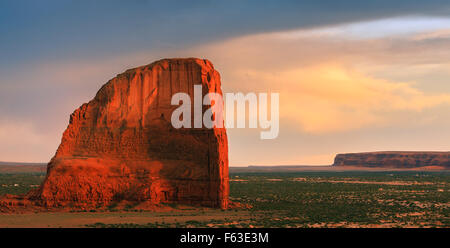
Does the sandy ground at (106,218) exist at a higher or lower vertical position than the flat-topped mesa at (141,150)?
lower

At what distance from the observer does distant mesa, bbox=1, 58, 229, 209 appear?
37125mm

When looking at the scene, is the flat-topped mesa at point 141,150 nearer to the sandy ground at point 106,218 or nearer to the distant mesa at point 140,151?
the distant mesa at point 140,151

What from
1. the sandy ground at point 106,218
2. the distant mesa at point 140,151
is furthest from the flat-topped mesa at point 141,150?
the sandy ground at point 106,218

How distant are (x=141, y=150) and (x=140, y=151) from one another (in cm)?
10

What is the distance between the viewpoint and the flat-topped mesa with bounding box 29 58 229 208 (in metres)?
37.1

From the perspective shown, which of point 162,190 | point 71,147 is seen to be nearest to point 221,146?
point 162,190

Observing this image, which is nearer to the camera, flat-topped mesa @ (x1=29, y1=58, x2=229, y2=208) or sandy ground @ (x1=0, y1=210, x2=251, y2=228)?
sandy ground @ (x1=0, y1=210, x2=251, y2=228)

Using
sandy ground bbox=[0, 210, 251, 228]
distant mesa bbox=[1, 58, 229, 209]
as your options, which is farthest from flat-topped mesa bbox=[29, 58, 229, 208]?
sandy ground bbox=[0, 210, 251, 228]

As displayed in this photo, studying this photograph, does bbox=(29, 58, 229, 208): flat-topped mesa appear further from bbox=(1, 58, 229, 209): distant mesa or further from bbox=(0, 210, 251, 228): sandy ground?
bbox=(0, 210, 251, 228): sandy ground

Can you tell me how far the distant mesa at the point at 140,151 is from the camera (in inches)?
1462

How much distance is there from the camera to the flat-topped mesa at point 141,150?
3712cm

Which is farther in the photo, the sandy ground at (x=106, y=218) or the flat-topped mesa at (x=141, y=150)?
the flat-topped mesa at (x=141, y=150)

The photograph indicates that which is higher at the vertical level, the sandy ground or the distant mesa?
the distant mesa
